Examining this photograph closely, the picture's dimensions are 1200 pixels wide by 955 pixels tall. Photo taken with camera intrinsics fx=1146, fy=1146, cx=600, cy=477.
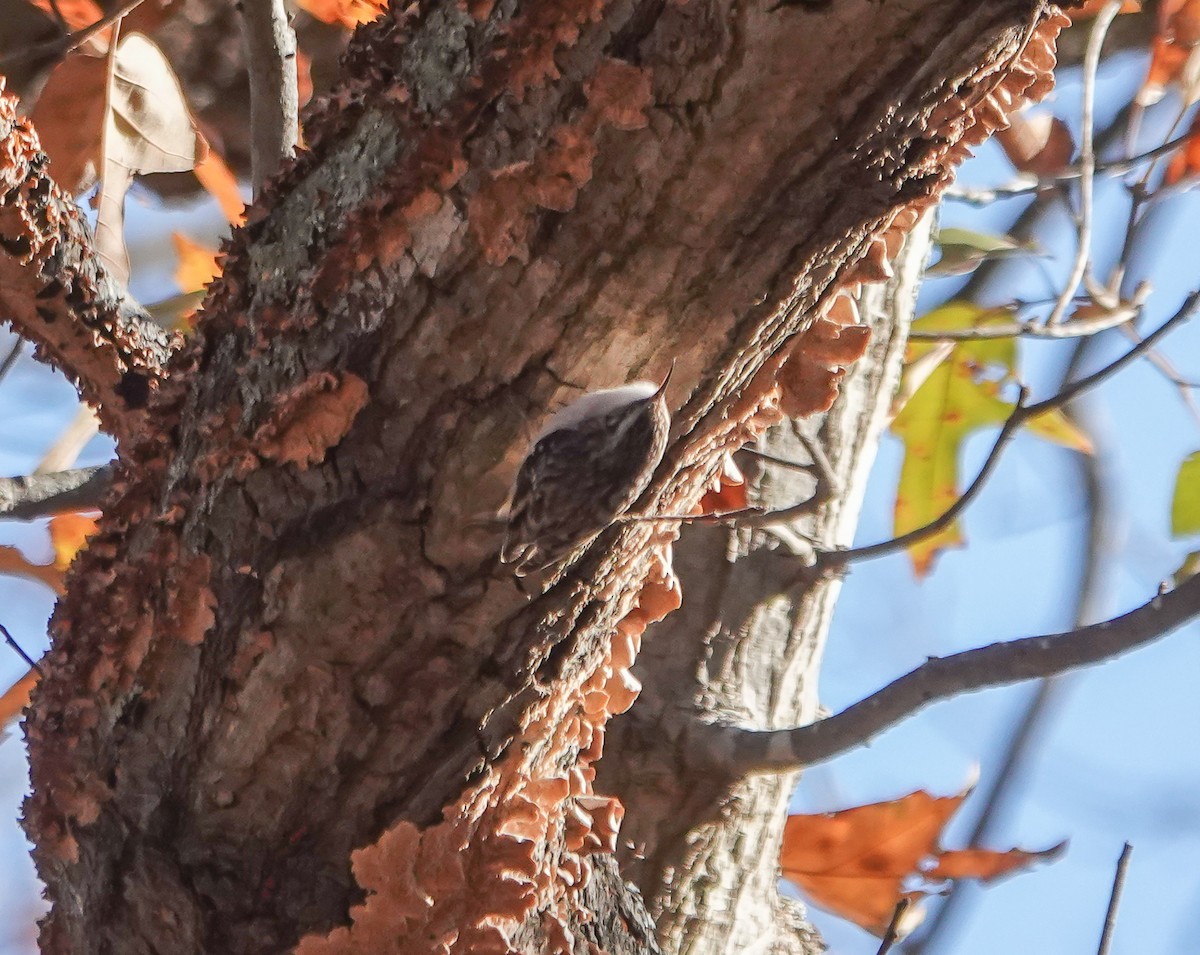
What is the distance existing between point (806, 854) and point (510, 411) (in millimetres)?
1199

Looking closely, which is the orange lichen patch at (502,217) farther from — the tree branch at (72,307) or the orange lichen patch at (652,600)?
the tree branch at (72,307)

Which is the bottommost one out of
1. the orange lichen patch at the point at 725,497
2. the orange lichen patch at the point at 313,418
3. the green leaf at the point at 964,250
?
the orange lichen patch at the point at 313,418

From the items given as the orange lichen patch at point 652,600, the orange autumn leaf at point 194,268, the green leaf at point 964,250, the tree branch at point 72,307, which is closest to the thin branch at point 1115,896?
the orange lichen patch at point 652,600

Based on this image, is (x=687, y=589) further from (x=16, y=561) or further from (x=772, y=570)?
(x=16, y=561)

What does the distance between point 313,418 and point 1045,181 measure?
5.35ft

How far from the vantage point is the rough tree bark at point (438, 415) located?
0.94 m

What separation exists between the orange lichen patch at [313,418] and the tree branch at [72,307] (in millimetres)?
375

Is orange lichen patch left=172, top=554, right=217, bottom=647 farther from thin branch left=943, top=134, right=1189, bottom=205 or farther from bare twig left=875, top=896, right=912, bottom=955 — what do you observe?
thin branch left=943, top=134, right=1189, bottom=205

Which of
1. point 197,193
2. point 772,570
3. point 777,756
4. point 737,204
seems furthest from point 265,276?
point 197,193

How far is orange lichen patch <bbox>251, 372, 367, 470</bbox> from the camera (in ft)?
3.42

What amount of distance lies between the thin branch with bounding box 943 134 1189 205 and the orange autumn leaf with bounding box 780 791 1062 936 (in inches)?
41.8

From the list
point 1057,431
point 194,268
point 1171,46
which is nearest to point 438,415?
point 194,268

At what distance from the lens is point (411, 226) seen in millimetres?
1019

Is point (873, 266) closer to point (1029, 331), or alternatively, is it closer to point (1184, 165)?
point (1029, 331)
